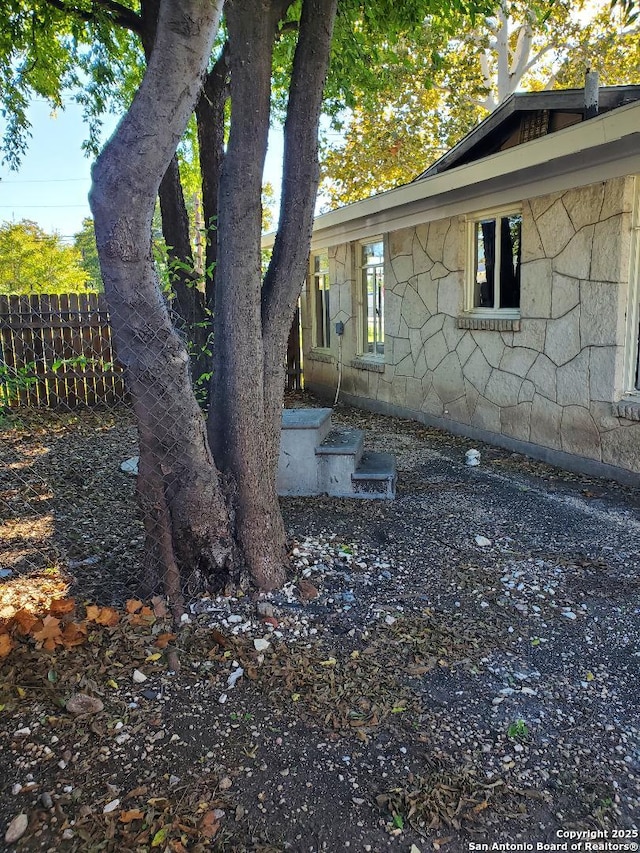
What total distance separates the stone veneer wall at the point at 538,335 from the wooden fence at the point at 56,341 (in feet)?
16.5

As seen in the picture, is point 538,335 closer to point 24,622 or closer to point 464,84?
point 24,622

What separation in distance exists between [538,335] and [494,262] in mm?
1247

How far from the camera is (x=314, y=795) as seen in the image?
7.23 ft

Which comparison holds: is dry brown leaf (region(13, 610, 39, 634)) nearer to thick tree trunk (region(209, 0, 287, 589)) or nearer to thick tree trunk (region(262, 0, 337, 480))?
thick tree trunk (region(209, 0, 287, 589))

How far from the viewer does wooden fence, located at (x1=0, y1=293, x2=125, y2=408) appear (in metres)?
10.6

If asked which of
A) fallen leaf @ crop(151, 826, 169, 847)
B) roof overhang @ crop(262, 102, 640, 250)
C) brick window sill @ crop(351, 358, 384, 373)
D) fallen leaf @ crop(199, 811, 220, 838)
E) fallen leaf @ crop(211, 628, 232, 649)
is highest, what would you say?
roof overhang @ crop(262, 102, 640, 250)

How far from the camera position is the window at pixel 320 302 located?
12047 mm

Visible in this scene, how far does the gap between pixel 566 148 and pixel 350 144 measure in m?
15.1

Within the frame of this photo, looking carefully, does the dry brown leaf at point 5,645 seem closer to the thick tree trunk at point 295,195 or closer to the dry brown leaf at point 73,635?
the dry brown leaf at point 73,635

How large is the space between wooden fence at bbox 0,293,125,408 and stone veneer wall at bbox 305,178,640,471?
5.03 meters

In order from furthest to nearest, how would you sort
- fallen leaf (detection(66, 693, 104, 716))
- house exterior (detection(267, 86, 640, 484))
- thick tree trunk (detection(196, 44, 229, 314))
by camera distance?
thick tree trunk (detection(196, 44, 229, 314)) → house exterior (detection(267, 86, 640, 484)) → fallen leaf (detection(66, 693, 104, 716))

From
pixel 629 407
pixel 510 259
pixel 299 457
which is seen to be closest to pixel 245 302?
pixel 299 457

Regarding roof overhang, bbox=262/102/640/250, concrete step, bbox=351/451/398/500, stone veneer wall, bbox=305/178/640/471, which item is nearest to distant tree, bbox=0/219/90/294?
roof overhang, bbox=262/102/640/250

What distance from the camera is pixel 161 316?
3064 millimetres
